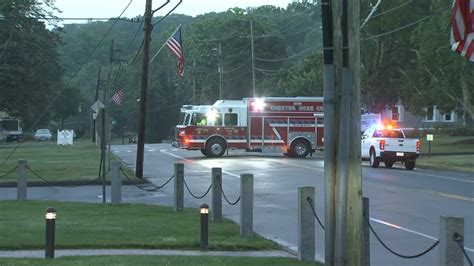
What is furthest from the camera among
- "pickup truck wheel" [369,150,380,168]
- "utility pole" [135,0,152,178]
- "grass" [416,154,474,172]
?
"pickup truck wheel" [369,150,380,168]

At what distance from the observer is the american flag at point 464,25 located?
20.4 ft

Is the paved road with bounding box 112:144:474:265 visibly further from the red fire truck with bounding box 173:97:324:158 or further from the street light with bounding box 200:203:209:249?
the red fire truck with bounding box 173:97:324:158

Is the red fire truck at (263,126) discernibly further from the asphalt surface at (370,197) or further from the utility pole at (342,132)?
the utility pole at (342,132)

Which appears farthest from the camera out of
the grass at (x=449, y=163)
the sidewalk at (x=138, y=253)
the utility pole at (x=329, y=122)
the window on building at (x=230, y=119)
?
the window on building at (x=230, y=119)

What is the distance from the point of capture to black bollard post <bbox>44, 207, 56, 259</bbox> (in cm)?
874

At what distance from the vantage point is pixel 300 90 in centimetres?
7144

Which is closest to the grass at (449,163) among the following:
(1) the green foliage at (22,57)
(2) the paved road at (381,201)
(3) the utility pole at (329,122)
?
(2) the paved road at (381,201)

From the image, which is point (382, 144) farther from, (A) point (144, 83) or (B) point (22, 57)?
(B) point (22, 57)

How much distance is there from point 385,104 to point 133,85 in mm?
67596

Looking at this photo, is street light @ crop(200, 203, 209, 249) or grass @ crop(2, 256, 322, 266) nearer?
grass @ crop(2, 256, 322, 266)

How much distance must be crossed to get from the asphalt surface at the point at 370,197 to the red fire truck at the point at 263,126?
8286mm

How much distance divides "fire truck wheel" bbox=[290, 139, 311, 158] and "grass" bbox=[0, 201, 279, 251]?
23515 millimetres

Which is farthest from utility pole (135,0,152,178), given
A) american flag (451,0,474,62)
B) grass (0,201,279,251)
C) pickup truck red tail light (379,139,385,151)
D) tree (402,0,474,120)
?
american flag (451,0,474,62)

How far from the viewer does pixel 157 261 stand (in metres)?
8.86
